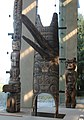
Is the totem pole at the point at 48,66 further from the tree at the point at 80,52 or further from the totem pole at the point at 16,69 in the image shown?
the tree at the point at 80,52

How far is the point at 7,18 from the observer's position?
253 inches

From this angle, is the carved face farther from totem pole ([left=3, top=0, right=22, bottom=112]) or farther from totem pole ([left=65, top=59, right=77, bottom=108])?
totem pole ([left=3, top=0, right=22, bottom=112])

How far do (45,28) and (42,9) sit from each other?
2.13 meters

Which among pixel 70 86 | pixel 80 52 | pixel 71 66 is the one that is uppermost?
pixel 80 52

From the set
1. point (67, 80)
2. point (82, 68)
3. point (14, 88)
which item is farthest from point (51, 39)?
point (82, 68)

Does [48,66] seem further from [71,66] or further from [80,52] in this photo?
[80,52]

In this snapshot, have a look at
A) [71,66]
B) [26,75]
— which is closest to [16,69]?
[26,75]

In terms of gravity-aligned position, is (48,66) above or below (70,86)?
above

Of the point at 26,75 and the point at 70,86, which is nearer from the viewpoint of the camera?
the point at 70,86

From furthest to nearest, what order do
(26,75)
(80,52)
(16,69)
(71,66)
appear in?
(80,52), (26,75), (71,66), (16,69)

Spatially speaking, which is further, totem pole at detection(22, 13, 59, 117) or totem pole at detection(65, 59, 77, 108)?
totem pole at detection(65, 59, 77, 108)

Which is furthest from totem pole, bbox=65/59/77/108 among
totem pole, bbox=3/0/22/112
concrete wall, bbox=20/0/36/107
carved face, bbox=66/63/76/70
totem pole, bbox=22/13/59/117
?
totem pole, bbox=22/13/59/117

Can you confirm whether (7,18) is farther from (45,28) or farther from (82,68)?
(82,68)

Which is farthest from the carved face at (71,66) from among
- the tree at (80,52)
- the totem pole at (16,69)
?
the tree at (80,52)
